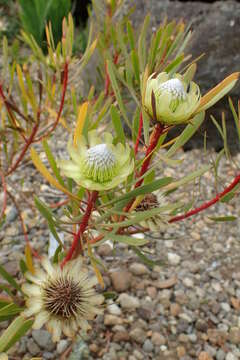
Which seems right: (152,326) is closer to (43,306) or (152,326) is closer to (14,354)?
(14,354)

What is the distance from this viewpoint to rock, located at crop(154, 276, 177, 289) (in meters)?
1.14

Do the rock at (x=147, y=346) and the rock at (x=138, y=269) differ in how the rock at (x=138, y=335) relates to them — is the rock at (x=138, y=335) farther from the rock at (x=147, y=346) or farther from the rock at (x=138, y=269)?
the rock at (x=138, y=269)

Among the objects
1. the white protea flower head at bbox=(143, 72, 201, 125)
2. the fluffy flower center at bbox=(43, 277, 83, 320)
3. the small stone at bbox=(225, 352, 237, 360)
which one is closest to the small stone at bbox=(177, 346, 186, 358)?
the small stone at bbox=(225, 352, 237, 360)

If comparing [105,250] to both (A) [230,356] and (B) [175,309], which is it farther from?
(A) [230,356]

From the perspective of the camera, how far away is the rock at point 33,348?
90 centimetres

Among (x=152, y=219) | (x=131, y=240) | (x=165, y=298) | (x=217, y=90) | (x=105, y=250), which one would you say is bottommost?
(x=165, y=298)

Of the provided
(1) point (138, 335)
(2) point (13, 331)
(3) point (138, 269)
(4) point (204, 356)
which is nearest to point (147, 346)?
(1) point (138, 335)

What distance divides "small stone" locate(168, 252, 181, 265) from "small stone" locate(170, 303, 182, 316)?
0.17 meters

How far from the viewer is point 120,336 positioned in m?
0.97

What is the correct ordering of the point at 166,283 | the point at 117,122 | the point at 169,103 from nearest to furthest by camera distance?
the point at 169,103 → the point at 117,122 → the point at 166,283

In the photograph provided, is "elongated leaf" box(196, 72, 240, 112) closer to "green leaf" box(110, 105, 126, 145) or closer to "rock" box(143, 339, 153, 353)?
"green leaf" box(110, 105, 126, 145)

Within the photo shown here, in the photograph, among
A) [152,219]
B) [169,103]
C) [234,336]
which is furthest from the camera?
[234,336]

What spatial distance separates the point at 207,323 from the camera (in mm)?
1070

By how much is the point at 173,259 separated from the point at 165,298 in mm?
180
